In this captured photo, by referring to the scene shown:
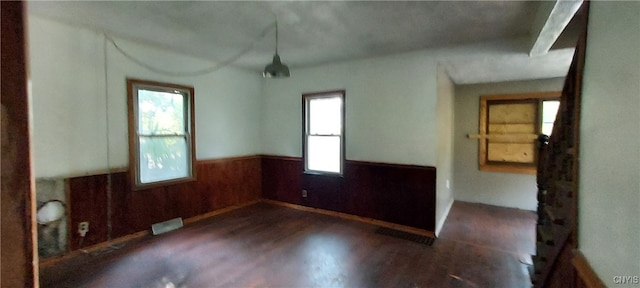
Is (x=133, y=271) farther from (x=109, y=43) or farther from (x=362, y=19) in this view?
(x=362, y=19)

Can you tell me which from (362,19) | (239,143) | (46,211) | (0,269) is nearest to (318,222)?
(239,143)

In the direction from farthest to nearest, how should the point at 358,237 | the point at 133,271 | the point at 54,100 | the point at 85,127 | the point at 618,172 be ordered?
the point at 358,237
the point at 85,127
the point at 54,100
the point at 133,271
the point at 618,172

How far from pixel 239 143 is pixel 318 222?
202 cm

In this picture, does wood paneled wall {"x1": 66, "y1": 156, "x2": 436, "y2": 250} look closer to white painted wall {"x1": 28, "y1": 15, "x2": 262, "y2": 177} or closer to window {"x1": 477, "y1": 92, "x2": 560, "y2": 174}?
white painted wall {"x1": 28, "y1": 15, "x2": 262, "y2": 177}

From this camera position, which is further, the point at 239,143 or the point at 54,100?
the point at 239,143

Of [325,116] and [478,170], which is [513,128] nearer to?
[478,170]

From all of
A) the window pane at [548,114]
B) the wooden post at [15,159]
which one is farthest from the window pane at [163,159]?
the window pane at [548,114]

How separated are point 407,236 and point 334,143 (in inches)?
70.6

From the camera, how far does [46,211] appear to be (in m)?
2.74

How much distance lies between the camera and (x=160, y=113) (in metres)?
3.70

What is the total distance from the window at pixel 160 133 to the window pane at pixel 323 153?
1.88 metres

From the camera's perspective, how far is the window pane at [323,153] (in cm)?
450

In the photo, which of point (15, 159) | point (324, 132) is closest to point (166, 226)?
point (324, 132)

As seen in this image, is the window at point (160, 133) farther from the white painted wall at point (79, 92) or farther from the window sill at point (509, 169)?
the window sill at point (509, 169)
